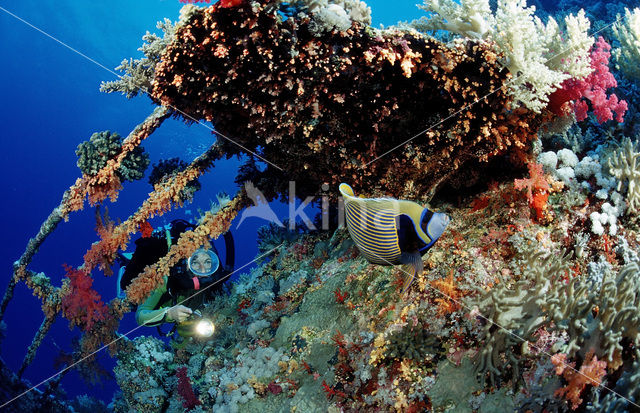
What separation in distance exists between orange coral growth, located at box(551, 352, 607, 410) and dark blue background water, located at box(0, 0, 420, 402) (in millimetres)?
52028

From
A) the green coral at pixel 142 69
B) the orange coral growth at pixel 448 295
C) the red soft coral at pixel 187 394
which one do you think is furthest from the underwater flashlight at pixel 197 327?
the orange coral growth at pixel 448 295

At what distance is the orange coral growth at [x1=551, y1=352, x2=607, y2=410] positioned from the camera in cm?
177

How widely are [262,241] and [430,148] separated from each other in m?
4.68

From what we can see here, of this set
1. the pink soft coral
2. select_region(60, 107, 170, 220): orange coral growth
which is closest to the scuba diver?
select_region(60, 107, 170, 220): orange coral growth

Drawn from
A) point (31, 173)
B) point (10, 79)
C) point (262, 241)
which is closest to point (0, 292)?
point (31, 173)

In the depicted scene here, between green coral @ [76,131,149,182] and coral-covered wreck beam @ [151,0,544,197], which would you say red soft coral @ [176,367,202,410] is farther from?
coral-covered wreck beam @ [151,0,544,197]

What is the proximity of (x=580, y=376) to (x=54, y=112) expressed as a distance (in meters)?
78.4

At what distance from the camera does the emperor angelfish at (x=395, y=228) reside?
6.38 feet

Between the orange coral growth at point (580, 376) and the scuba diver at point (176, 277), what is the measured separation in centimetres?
466

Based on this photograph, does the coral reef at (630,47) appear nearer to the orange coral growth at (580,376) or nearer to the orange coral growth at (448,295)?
the orange coral growth at (448,295)

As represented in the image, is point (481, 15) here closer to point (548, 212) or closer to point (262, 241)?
point (548, 212)

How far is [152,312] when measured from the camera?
5.39 meters

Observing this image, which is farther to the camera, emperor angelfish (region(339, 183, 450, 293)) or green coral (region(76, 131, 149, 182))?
green coral (region(76, 131, 149, 182))

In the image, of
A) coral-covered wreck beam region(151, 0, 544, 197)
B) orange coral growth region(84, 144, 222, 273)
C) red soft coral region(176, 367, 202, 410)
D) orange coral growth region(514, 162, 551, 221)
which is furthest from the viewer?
orange coral growth region(84, 144, 222, 273)
